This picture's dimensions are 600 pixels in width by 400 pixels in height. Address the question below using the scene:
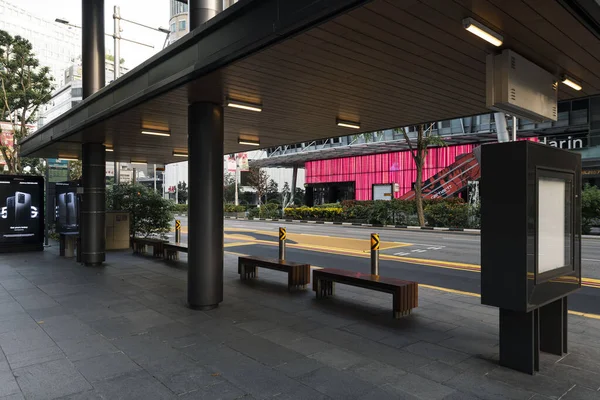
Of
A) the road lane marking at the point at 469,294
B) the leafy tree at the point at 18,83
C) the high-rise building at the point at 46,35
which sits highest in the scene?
the high-rise building at the point at 46,35

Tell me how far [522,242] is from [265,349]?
324cm

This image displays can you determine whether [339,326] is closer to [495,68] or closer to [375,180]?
[495,68]

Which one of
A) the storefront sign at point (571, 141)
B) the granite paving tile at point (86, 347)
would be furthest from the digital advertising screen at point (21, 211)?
the storefront sign at point (571, 141)

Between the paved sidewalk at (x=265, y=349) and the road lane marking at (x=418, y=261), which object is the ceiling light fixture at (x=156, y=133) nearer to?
the paved sidewalk at (x=265, y=349)

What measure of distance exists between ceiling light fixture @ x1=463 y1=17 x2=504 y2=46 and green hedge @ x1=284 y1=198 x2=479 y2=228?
79.4 feet

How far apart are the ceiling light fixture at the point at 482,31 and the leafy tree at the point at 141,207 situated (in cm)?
1478

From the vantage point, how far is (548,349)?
5309mm

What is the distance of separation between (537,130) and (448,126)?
278 inches

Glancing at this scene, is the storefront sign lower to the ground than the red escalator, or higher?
higher

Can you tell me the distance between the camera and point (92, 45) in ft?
40.1

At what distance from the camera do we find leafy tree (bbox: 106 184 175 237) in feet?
55.8

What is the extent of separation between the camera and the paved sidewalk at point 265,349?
4207mm

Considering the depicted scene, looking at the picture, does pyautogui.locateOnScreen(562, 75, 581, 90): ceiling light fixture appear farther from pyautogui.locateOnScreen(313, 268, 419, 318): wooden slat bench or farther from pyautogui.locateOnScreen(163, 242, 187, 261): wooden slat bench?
pyautogui.locateOnScreen(163, 242, 187, 261): wooden slat bench

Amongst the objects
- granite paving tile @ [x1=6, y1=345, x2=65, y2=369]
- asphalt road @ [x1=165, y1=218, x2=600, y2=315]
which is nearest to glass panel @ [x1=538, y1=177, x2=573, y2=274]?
asphalt road @ [x1=165, y1=218, x2=600, y2=315]
